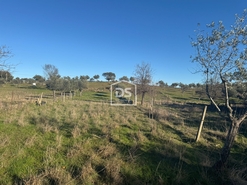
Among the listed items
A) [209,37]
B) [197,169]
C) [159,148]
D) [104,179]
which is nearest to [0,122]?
[104,179]

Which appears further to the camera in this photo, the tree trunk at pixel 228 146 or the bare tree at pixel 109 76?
the bare tree at pixel 109 76

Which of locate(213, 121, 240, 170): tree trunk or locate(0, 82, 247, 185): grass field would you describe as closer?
locate(0, 82, 247, 185): grass field

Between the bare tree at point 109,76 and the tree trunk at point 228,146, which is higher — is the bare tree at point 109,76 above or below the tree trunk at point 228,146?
above

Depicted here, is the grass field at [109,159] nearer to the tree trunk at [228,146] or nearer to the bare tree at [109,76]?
the tree trunk at [228,146]

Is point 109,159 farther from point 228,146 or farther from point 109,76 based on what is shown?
point 109,76

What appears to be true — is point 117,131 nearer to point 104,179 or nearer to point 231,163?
point 104,179

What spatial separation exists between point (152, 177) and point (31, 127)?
6100 millimetres

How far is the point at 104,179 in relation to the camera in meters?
4.21

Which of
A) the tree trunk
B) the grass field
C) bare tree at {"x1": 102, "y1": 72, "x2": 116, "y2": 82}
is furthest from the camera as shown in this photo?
bare tree at {"x1": 102, "y1": 72, "x2": 116, "y2": 82}

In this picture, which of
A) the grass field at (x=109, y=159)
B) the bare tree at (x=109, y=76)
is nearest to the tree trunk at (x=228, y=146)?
the grass field at (x=109, y=159)

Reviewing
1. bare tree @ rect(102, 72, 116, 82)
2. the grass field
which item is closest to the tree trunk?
the grass field

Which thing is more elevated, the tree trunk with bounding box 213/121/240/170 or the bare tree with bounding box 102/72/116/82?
the bare tree with bounding box 102/72/116/82

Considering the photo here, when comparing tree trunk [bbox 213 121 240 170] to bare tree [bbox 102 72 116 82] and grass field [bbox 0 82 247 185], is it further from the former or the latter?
bare tree [bbox 102 72 116 82]

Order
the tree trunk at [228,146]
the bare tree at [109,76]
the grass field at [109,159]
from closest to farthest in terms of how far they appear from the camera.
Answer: the grass field at [109,159], the tree trunk at [228,146], the bare tree at [109,76]
